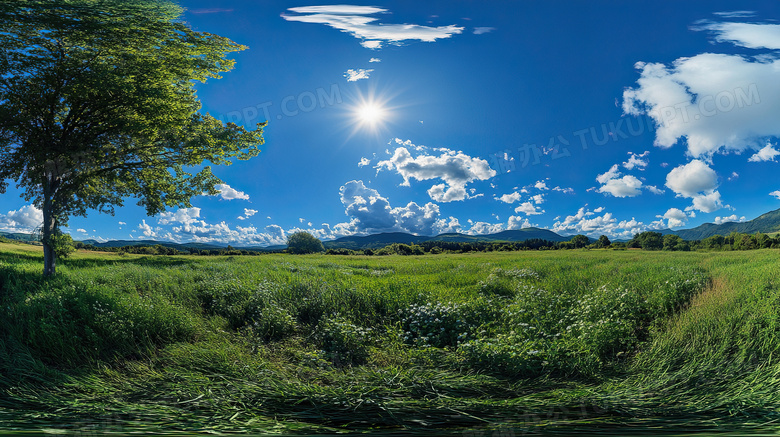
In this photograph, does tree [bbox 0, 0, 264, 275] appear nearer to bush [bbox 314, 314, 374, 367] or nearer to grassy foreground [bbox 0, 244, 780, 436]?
grassy foreground [bbox 0, 244, 780, 436]

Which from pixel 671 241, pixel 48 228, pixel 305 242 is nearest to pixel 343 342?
pixel 48 228

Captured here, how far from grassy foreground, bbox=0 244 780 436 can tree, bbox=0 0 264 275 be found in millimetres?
4366

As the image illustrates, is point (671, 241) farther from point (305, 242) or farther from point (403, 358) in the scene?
point (305, 242)

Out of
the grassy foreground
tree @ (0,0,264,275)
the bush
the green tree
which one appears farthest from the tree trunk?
the green tree

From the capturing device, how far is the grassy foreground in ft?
10.3

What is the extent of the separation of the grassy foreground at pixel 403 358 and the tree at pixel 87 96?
437cm

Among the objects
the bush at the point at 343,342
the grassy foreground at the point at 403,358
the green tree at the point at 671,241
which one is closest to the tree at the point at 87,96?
the grassy foreground at the point at 403,358

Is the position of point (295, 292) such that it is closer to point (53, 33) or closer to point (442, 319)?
point (442, 319)

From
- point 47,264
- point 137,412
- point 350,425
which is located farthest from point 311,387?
point 47,264

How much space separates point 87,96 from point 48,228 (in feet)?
13.5

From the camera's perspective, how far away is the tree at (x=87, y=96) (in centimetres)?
877

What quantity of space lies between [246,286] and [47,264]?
21.8 ft

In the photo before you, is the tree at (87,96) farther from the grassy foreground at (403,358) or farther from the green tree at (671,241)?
the green tree at (671,241)

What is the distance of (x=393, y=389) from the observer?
3443mm
